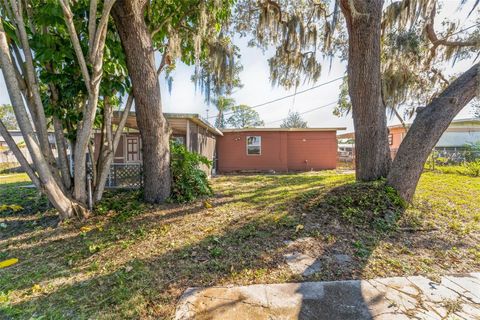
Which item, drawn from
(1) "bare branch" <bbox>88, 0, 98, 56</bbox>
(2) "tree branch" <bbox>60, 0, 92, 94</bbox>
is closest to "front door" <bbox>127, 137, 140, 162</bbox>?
(2) "tree branch" <bbox>60, 0, 92, 94</bbox>

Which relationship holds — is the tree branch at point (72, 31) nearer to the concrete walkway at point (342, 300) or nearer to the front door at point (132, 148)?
the concrete walkway at point (342, 300)

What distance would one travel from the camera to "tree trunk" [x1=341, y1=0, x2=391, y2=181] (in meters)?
4.04

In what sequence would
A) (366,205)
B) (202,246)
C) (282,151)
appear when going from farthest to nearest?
(282,151) < (366,205) < (202,246)

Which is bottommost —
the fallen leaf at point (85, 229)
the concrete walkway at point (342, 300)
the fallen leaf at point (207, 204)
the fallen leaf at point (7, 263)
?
the concrete walkway at point (342, 300)

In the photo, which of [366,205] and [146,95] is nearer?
[366,205]

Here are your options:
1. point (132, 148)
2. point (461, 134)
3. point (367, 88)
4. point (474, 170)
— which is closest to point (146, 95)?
point (367, 88)

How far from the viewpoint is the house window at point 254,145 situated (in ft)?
42.1

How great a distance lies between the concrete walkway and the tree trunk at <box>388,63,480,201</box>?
1.77 m

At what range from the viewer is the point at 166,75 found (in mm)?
6238

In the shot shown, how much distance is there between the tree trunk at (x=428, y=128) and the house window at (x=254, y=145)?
914 cm

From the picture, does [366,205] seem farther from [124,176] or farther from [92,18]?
[124,176]

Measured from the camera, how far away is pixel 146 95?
423 cm

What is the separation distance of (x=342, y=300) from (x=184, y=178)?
3745 millimetres

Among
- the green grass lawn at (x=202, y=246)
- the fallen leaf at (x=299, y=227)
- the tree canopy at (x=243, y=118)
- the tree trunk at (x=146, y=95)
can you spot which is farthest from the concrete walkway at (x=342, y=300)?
the tree canopy at (x=243, y=118)
